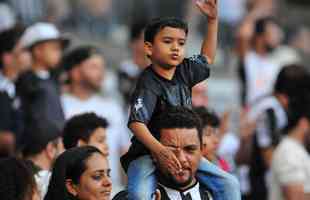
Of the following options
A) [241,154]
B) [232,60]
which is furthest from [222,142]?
[232,60]

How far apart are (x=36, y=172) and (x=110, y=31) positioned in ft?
38.9

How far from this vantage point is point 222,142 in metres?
14.5

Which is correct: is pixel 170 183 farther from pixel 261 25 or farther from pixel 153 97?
pixel 261 25

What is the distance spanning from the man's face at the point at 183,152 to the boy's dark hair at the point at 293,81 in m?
4.43

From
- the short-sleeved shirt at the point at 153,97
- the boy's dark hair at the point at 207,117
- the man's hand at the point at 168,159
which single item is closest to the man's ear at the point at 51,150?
the boy's dark hair at the point at 207,117

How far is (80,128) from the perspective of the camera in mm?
10547

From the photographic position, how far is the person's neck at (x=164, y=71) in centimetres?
881

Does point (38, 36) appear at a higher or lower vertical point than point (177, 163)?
lower

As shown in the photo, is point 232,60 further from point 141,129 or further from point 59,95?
point 141,129

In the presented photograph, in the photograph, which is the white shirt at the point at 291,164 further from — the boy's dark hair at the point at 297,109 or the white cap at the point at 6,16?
the white cap at the point at 6,16

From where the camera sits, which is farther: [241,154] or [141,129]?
[241,154]

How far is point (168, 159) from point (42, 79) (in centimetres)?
494

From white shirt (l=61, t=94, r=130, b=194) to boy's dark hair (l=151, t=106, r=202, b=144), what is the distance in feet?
16.9

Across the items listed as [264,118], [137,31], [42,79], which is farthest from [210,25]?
[137,31]
